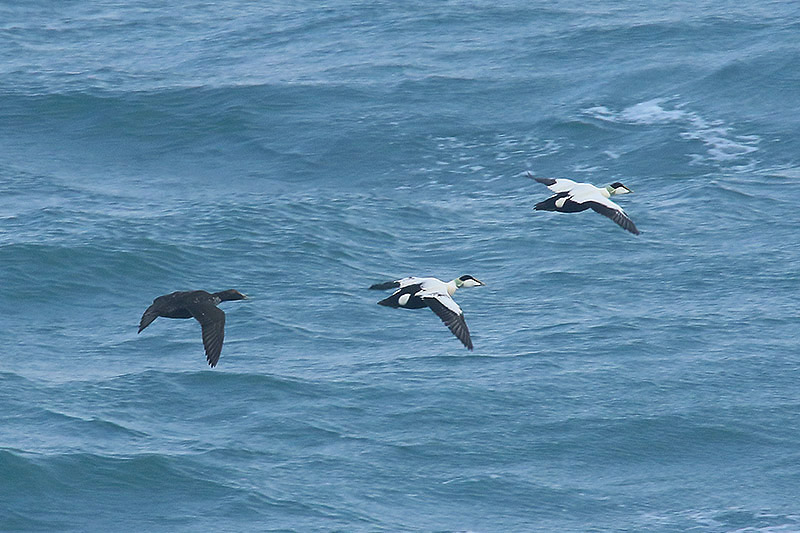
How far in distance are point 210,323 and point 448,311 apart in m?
3.45

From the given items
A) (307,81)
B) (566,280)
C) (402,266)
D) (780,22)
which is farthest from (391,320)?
(780,22)

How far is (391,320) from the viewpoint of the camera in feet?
118

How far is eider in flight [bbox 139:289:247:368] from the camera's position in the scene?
70.6ft

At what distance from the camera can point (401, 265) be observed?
37.0m

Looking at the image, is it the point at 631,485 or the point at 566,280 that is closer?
the point at 631,485

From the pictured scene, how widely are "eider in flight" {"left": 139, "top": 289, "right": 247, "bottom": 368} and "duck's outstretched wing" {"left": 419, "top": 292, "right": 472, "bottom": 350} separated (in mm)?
3081

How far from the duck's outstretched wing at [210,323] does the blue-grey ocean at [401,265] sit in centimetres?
812

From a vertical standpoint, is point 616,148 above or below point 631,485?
above

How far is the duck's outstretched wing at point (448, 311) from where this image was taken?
72.7 ft

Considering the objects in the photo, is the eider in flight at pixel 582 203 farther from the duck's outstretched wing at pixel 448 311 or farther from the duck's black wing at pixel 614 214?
the duck's outstretched wing at pixel 448 311

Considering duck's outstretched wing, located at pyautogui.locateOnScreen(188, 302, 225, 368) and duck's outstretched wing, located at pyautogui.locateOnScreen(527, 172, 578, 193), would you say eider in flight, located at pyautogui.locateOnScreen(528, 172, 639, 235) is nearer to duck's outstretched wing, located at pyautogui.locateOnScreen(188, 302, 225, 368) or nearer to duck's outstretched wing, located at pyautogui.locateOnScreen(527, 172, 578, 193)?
duck's outstretched wing, located at pyautogui.locateOnScreen(527, 172, 578, 193)

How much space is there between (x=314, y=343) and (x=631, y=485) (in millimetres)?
8059

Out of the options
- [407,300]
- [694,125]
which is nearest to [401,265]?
[694,125]

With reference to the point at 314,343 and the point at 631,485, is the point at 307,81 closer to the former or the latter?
the point at 314,343
